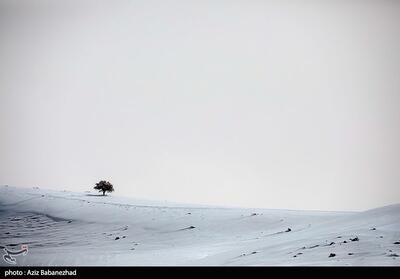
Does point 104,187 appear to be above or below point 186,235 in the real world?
above

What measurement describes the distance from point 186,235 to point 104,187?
1060cm

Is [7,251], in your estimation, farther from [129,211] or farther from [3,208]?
[3,208]

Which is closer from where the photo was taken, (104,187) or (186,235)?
(186,235)

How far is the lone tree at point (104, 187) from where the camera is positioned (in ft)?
61.9

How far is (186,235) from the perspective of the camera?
395 inches

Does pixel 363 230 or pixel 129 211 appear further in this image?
pixel 129 211

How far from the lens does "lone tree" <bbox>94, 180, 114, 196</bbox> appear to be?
1886 centimetres

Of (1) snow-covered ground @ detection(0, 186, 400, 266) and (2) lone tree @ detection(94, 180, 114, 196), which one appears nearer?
(1) snow-covered ground @ detection(0, 186, 400, 266)

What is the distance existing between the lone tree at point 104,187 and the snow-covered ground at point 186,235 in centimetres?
309

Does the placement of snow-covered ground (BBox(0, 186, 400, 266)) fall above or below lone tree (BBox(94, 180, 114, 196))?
below

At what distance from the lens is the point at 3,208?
47.5 ft

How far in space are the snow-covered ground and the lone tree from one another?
3.09 meters
